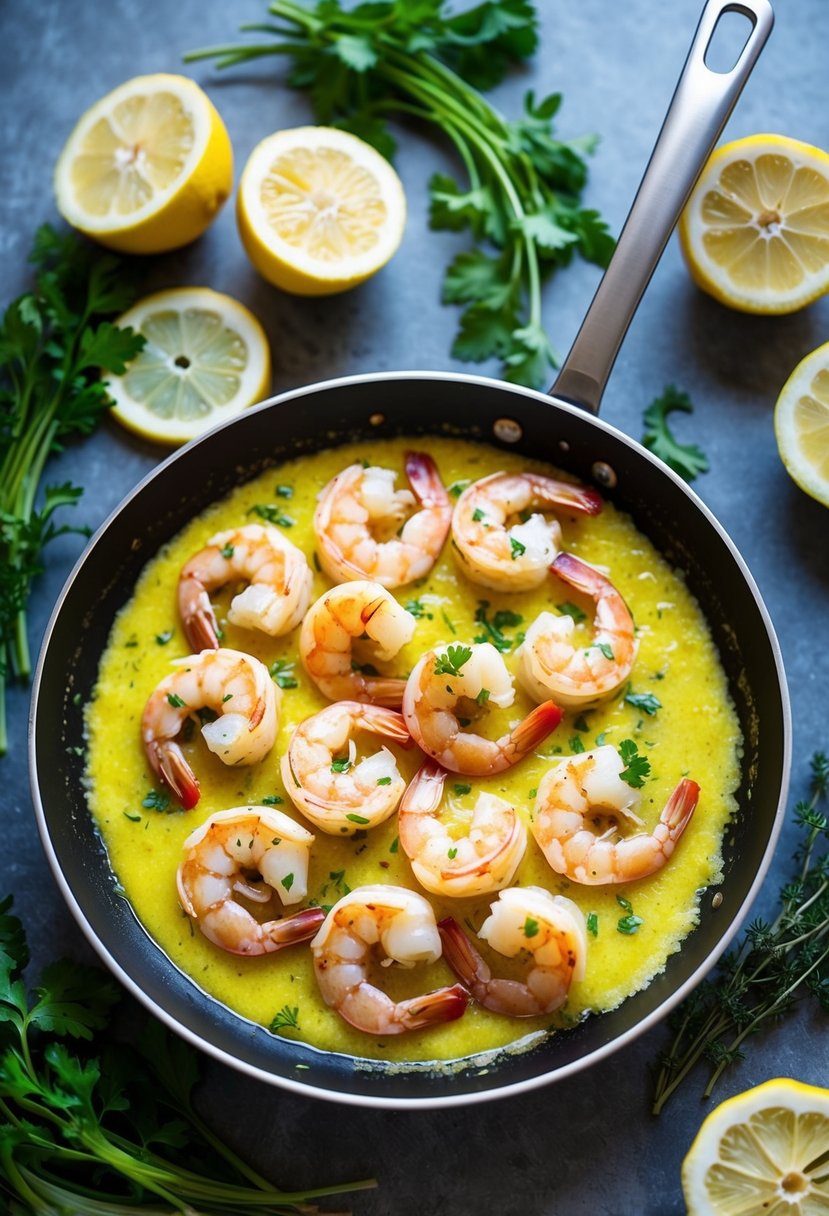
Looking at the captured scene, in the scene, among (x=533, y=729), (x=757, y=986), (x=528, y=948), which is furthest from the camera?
(x=757, y=986)

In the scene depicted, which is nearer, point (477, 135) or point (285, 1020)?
point (285, 1020)

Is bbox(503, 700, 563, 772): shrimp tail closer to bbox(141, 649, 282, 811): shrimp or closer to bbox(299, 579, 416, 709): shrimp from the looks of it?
bbox(299, 579, 416, 709): shrimp

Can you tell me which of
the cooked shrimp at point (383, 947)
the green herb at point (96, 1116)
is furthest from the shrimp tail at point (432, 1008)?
the green herb at point (96, 1116)

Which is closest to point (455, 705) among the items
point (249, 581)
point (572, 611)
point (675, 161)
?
point (572, 611)

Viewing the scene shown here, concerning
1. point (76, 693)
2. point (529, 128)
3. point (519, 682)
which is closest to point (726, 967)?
point (519, 682)

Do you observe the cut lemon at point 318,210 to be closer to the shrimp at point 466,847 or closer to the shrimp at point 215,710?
the shrimp at point 215,710

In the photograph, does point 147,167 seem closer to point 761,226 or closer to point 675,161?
point 675,161

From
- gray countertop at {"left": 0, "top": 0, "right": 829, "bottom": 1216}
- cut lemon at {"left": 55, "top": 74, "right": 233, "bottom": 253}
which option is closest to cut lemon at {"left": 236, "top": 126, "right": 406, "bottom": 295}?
cut lemon at {"left": 55, "top": 74, "right": 233, "bottom": 253}

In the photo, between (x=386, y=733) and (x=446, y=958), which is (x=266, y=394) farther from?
(x=446, y=958)
